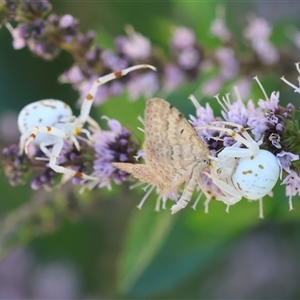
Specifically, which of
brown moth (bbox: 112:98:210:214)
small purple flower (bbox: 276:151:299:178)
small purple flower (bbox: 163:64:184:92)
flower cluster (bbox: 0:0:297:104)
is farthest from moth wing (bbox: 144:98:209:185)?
small purple flower (bbox: 163:64:184:92)

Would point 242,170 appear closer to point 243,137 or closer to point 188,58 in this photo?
point 243,137

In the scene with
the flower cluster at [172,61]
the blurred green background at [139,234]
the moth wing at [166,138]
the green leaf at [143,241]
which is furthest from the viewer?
the blurred green background at [139,234]

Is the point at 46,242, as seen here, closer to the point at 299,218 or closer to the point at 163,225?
the point at 163,225

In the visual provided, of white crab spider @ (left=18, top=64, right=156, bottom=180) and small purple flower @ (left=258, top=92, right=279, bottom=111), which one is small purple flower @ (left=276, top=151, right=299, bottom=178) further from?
white crab spider @ (left=18, top=64, right=156, bottom=180)

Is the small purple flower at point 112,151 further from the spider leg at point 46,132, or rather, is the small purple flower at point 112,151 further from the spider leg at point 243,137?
the spider leg at point 243,137

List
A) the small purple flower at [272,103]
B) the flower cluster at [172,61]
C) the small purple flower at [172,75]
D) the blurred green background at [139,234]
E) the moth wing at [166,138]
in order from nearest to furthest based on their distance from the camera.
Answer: the moth wing at [166,138], the small purple flower at [272,103], the flower cluster at [172,61], the small purple flower at [172,75], the blurred green background at [139,234]

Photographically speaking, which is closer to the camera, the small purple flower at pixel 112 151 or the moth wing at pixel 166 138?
the moth wing at pixel 166 138

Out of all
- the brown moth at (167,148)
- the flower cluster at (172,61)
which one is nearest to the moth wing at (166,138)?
the brown moth at (167,148)

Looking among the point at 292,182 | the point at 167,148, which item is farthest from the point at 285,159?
the point at 167,148
